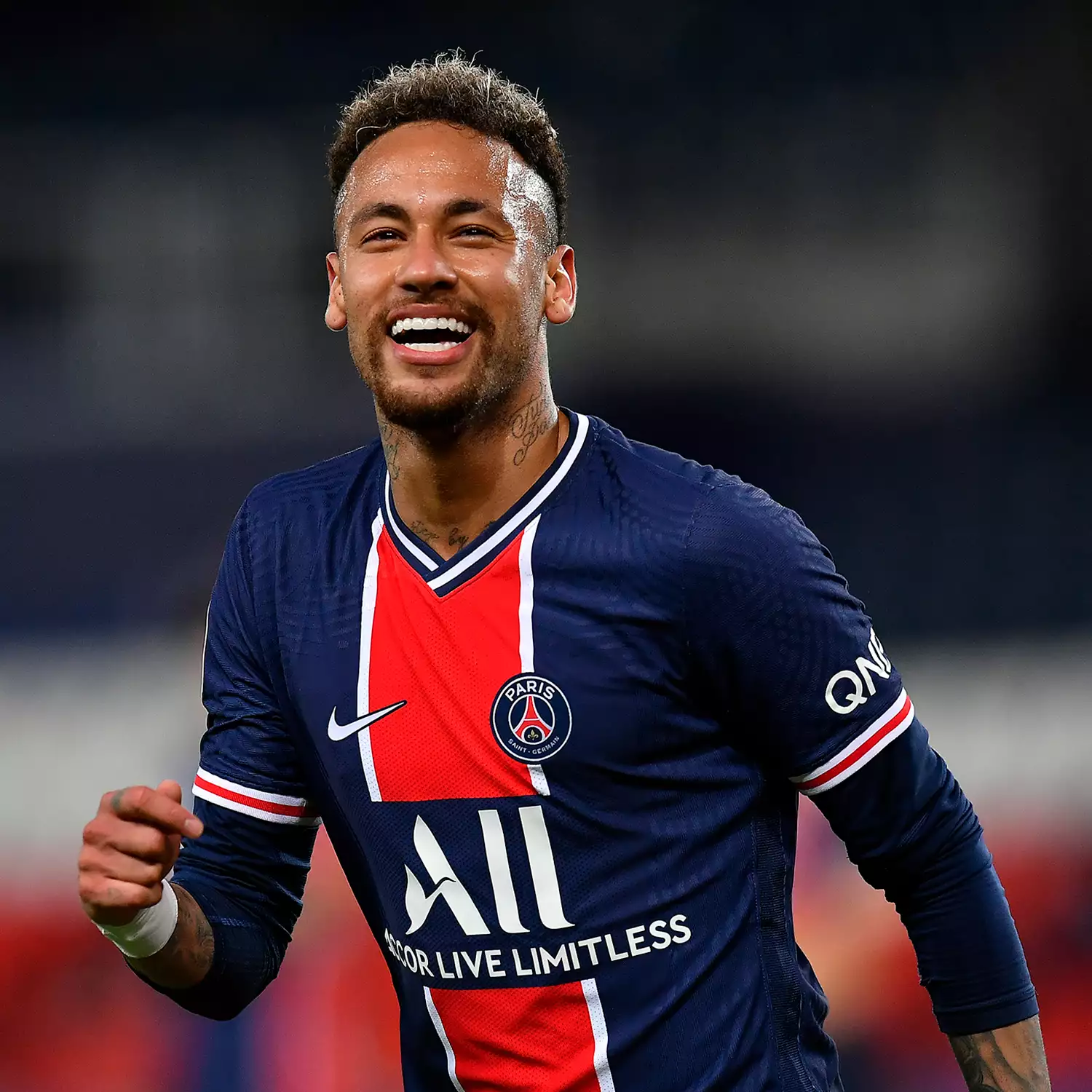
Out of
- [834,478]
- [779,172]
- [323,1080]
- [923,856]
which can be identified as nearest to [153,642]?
[323,1080]

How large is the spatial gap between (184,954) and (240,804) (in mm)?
213

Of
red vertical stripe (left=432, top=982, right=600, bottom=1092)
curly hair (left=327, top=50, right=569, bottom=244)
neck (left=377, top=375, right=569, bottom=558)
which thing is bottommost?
red vertical stripe (left=432, top=982, right=600, bottom=1092)

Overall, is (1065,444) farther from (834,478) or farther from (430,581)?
(430,581)

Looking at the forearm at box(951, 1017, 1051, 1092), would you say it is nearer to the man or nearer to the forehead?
the man

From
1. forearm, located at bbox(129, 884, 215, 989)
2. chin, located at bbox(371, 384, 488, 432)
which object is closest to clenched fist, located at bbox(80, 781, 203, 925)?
forearm, located at bbox(129, 884, 215, 989)

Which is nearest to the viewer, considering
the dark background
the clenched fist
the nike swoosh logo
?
the clenched fist

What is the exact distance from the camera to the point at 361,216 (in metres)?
2.02

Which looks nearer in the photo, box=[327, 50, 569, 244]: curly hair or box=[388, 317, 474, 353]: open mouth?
box=[388, 317, 474, 353]: open mouth

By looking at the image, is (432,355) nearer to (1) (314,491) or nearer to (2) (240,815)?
(1) (314,491)

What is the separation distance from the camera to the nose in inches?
76.5

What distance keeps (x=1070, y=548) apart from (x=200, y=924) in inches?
147

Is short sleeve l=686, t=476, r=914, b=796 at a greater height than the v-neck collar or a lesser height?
lesser

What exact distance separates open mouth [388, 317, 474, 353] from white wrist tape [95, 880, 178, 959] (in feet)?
2.45

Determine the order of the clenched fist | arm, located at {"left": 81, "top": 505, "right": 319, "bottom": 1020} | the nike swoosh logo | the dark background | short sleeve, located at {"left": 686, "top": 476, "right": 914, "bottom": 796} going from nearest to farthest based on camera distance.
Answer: the clenched fist → short sleeve, located at {"left": 686, "top": 476, "right": 914, "bottom": 796} → the nike swoosh logo → arm, located at {"left": 81, "top": 505, "right": 319, "bottom": 1020} → the dark background
